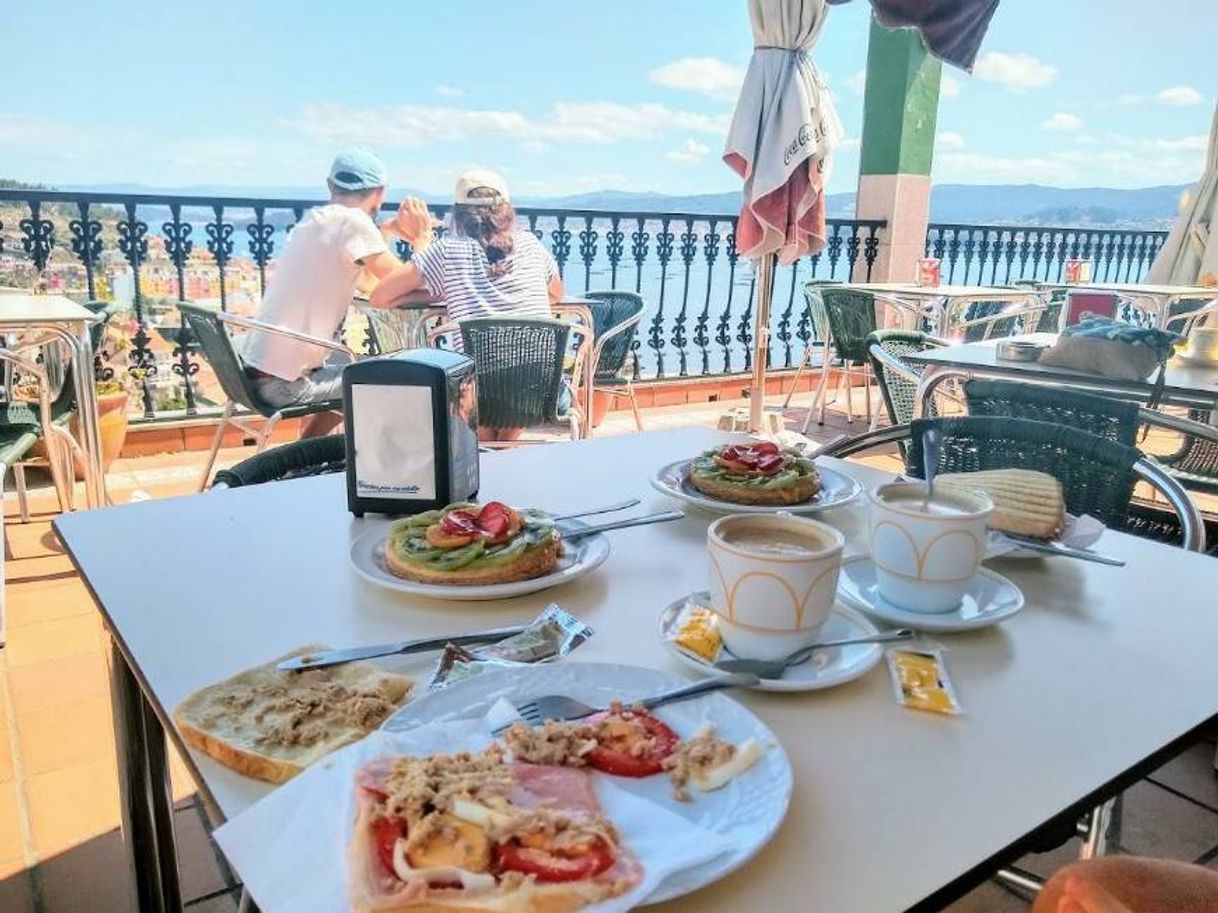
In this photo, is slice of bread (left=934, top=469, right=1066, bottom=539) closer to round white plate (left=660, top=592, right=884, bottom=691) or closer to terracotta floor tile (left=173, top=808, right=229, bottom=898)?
round white plate (left=660, top=592, right=884, bottom=691)

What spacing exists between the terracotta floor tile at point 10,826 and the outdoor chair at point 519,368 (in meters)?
1.78

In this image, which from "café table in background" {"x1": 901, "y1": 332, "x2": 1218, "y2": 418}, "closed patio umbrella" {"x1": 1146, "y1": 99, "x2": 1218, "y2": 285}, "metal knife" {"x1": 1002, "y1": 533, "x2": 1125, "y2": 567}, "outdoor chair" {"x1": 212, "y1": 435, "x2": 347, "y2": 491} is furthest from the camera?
"closed patio umbrella" {"x1": 1146, "y1": 99, "x2": 1218, "y2": 285}

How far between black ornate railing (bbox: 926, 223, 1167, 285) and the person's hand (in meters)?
4.60

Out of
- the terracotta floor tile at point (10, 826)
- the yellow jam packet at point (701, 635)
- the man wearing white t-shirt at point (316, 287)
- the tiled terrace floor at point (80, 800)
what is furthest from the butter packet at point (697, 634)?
the man wearing white t-shirt at point (316, 287)

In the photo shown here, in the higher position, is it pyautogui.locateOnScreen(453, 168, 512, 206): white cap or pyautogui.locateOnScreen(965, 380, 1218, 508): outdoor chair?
pyautogui.locateOnScreen(453, 168, 512, 206): white cap

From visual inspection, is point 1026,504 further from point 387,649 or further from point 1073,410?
point 1073,410

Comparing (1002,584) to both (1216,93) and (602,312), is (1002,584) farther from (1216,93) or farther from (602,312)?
(1216,93)

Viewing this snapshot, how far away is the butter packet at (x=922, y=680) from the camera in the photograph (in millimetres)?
689

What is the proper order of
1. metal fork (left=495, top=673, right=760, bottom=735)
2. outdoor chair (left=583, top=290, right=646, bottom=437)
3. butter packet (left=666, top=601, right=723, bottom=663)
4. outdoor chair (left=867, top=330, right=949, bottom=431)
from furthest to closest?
outdoor chair (left=583, top=290, right=646, bottom=437) → outdoor chair (left=867, top=330, right=949, bottom=431) → butter packet (left=666, top=601, right=723, bottom=663) → metal fork (left=495, top=673, right=760, bottom=735)

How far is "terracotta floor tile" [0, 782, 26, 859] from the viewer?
5.38ft

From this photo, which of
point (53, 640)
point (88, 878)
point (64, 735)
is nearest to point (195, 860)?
point (88, 878)

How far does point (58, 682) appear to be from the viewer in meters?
2.24

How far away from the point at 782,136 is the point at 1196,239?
11.7 ft

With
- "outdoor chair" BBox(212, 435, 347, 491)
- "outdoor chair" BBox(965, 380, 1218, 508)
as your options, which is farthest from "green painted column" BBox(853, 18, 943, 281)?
"outdoor chair" BBox(212, 435, 347, 491)
